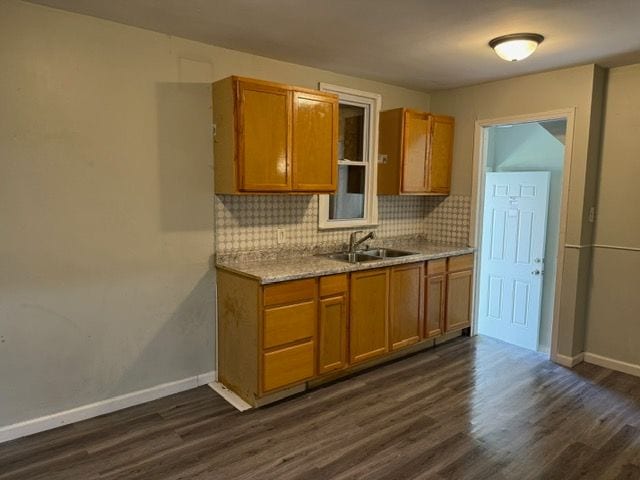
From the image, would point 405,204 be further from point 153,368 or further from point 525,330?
point 153,368

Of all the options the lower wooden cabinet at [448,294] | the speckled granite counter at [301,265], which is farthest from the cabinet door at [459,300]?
the speckled granite counter at [301,265]

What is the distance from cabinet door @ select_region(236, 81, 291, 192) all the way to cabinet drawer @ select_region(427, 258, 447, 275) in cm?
155

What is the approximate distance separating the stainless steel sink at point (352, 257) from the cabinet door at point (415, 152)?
0.71 meters

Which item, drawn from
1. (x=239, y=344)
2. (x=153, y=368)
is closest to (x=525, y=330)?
(x=239, y=344)

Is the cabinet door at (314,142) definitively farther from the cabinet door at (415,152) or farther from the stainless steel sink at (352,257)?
the cabinet door at (415,152)

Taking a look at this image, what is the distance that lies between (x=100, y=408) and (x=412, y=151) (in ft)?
10.5

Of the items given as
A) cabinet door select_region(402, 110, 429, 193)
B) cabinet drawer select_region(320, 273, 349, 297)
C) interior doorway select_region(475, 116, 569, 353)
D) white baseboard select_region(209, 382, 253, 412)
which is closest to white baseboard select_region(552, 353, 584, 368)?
interior doorway select_region(475, 116, 569, 353)

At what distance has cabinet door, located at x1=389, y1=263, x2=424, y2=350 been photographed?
3.69 meters

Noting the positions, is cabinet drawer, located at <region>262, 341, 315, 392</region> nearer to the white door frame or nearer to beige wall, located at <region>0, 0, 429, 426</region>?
beige wall, located at <region>0, 0, 429, 426</region>

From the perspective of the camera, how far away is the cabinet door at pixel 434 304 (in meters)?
4.00

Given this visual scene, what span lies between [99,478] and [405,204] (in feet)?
11.4

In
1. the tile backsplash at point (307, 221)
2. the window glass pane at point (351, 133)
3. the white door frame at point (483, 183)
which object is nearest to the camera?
the tile backsplash at point (307, 221)

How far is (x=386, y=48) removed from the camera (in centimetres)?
314

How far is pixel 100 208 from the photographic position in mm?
2758
